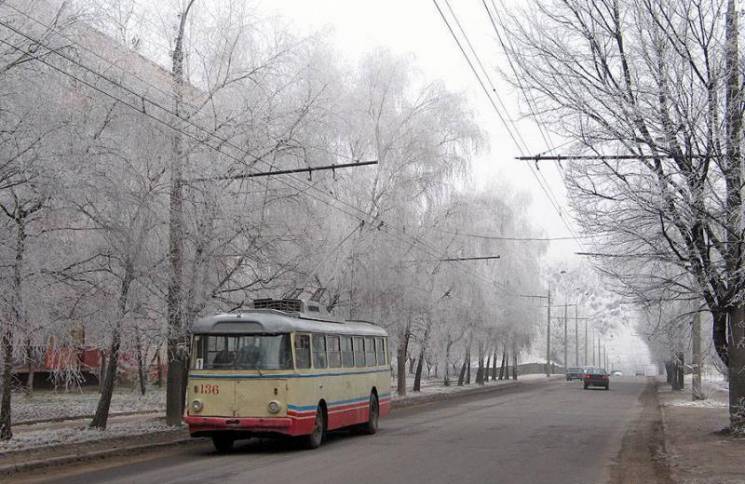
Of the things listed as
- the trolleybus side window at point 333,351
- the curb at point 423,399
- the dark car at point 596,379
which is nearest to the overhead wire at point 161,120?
the trolleybus side window at point 333,351

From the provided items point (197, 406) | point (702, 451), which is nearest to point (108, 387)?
point (197, 406)

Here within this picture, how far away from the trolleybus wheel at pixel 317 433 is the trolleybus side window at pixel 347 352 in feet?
5.86

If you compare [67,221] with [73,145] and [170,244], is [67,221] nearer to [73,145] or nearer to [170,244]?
[73,145]

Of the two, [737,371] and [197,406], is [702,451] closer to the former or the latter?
[737,371]

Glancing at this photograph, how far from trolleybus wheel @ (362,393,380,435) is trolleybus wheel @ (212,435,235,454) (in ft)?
15.8

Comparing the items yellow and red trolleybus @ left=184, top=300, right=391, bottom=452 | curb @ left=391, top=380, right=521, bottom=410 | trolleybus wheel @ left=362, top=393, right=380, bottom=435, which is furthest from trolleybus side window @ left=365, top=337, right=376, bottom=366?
curb @ left=391, top=380, right=521, bottom=410

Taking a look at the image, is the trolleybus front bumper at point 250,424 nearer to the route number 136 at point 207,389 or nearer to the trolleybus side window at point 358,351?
the route number 136 at point 207,389

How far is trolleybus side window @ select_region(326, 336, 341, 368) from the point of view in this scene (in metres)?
18.6

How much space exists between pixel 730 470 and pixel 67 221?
1217 cm

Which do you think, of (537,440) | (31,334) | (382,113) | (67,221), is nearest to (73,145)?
(67,221)

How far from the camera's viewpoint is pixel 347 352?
19891 mm

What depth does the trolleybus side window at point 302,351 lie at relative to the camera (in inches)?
659

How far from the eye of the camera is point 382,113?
Result: 110 ft

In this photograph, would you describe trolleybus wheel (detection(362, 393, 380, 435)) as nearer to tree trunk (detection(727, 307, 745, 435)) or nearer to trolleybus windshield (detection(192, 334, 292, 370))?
trolleybus windshield (detection(192, 334, 292, 370))
